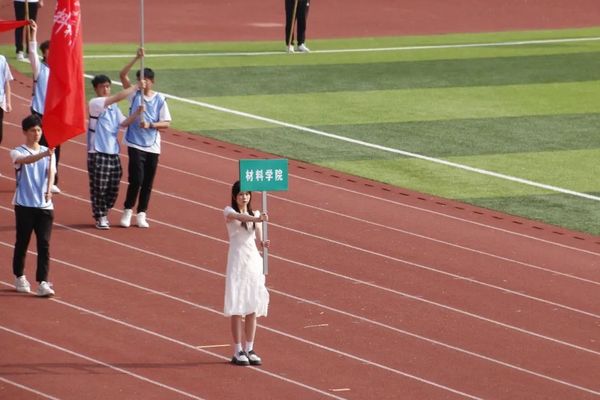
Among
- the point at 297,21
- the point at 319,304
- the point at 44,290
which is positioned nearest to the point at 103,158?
the point at 44,290

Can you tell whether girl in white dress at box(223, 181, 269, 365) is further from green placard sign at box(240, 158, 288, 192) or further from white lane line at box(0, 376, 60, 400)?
white lane line at box(0, 376, 60, 400)

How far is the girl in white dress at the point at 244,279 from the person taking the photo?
1408 centimetres

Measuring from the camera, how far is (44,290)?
629 inches

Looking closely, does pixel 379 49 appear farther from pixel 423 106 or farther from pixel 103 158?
pixel 103 158


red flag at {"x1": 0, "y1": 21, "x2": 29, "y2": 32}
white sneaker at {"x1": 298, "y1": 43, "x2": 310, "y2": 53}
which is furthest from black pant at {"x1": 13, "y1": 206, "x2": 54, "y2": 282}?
white sneaker at {"x1": 298, "y1": 43, "x2": 310, "y2": 53}

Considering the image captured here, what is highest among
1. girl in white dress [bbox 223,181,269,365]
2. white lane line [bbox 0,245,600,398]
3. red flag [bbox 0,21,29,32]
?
red flag [bbox 0,21,29,32]

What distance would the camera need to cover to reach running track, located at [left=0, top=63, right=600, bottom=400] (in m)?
14.0

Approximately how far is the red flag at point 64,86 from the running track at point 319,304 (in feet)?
6.54

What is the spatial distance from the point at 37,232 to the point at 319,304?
9.82 feet

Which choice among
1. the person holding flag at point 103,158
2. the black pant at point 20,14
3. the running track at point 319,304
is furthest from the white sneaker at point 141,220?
the black pant at point 20,14

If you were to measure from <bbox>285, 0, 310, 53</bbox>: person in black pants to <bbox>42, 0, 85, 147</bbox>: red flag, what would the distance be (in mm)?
18888

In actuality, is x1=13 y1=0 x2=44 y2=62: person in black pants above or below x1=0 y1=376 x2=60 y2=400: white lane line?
above

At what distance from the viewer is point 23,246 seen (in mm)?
15914

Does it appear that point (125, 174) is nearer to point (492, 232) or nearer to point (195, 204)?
point (195, 204)
